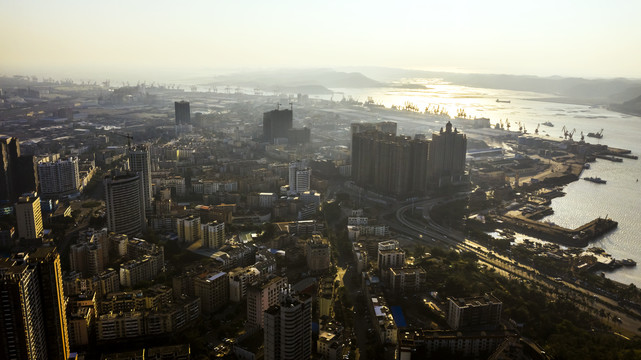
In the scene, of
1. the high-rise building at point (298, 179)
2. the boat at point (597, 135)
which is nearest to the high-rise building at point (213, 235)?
the high-rise building at point (298, 179)

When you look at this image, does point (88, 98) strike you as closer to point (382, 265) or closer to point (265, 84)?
point (265, 84)

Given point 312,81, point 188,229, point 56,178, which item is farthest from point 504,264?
point 312,81

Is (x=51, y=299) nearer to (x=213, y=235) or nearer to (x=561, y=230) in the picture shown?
(x=213, y=235)

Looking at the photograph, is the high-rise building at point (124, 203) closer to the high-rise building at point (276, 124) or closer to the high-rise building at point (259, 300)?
the high-rise building at point (259, 300)

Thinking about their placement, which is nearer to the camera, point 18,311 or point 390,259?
point 18,311

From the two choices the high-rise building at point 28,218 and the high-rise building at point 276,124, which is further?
the high-rise building at point 276,124

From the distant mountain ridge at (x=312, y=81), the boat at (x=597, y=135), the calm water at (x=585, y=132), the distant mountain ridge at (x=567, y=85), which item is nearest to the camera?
the calm water at (x=585, y=132)
